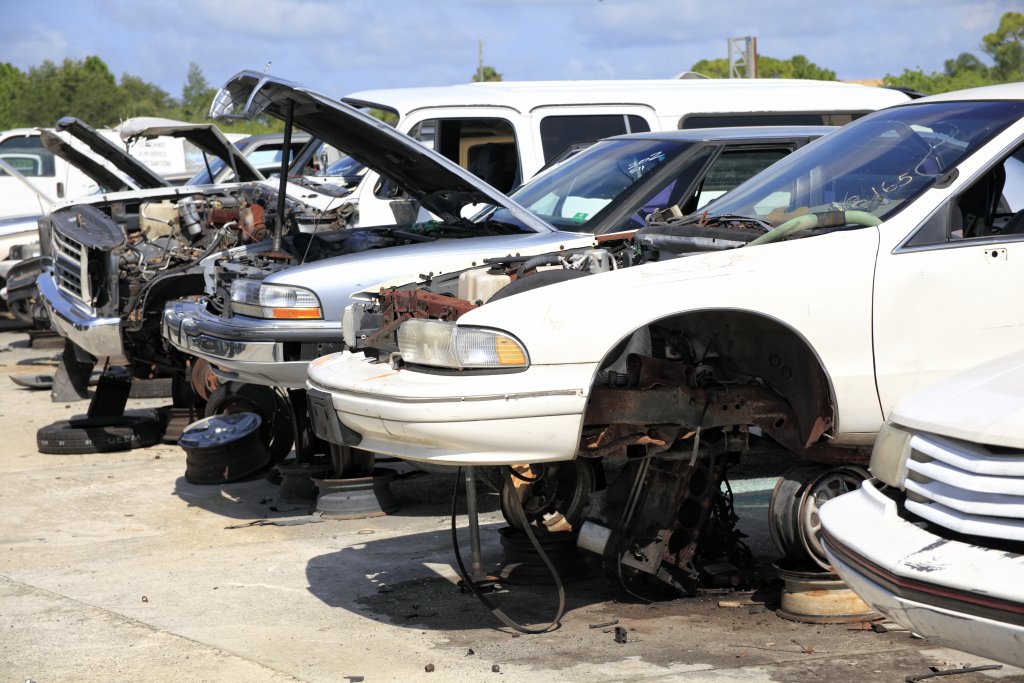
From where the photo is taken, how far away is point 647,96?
35.2 feet

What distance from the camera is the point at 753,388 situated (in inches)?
Answer: 187

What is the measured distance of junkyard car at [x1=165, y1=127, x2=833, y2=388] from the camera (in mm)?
6457

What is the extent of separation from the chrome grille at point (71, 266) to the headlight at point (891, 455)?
6.35 metres

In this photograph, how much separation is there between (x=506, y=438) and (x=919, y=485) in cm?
143

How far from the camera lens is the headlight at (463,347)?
429 centimetres

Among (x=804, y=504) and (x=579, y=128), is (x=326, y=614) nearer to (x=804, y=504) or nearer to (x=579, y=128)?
(x=804, y=504)

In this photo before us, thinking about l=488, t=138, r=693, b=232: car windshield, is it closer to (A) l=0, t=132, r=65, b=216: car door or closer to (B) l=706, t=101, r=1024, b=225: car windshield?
(B) l=706, t=101, r=1024, b=225: car windshield

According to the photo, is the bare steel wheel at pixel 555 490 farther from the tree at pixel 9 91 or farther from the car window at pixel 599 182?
the tree at pixel 9 91

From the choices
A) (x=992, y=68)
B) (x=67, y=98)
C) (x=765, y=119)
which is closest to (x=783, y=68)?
(x=992, y=68)

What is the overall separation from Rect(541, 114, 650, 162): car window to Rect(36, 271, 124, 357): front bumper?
3781mm

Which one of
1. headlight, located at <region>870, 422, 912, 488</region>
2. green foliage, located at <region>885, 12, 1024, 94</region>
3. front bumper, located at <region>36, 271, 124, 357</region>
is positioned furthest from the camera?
green foliage, located at <region>885, 12, 1024, 94</region>

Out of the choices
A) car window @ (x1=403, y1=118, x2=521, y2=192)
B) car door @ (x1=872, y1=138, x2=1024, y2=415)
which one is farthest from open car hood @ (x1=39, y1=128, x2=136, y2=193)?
car door @ (x1=872, y1=138, x2=1024, y2=415)

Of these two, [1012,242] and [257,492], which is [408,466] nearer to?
[257,492]

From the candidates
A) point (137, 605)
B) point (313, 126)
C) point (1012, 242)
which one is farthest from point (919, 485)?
point (313, 126)
